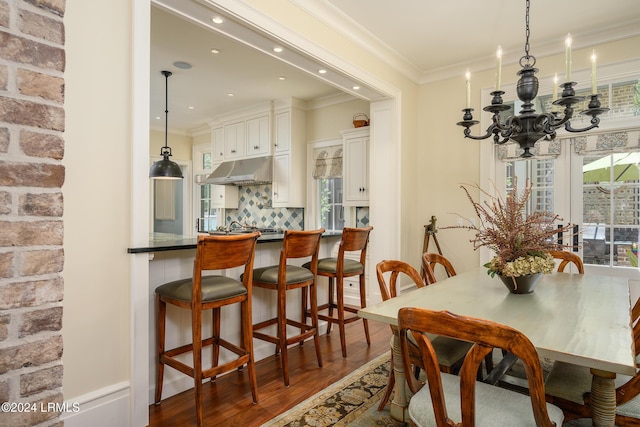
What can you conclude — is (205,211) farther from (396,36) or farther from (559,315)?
(559,315)

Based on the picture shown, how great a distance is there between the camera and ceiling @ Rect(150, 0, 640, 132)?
305cm

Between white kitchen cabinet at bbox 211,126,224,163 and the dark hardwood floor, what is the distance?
4208mm

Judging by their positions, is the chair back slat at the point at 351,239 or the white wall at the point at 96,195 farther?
the chair back slat at the point at 351,239

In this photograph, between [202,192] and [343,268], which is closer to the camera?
[343,268]

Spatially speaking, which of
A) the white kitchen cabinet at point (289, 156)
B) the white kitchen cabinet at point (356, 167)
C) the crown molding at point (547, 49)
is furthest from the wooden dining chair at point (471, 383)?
the white kitchen cabinet at point (289, 156)

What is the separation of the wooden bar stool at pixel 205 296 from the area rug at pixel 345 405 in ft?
1.01

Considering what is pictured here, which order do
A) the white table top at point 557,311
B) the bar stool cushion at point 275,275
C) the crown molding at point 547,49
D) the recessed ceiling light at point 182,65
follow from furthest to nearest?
1. the recessed ceiling light at point 182,65
2. the crown molding at point 547,49
3. the bar stool cushion at point 275,275
4. the white table top at point 557,311

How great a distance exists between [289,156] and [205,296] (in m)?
3.62

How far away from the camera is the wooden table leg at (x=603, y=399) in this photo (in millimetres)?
1252

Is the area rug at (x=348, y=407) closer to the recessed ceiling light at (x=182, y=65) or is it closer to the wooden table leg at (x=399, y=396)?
the wooden table leg at (x=399, y=396)

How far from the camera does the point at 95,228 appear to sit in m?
1.80

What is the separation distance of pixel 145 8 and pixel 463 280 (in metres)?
2.48

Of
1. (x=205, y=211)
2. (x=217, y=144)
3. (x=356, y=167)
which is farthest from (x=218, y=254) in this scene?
(x=205, y=211)

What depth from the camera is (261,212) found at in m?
6.10
